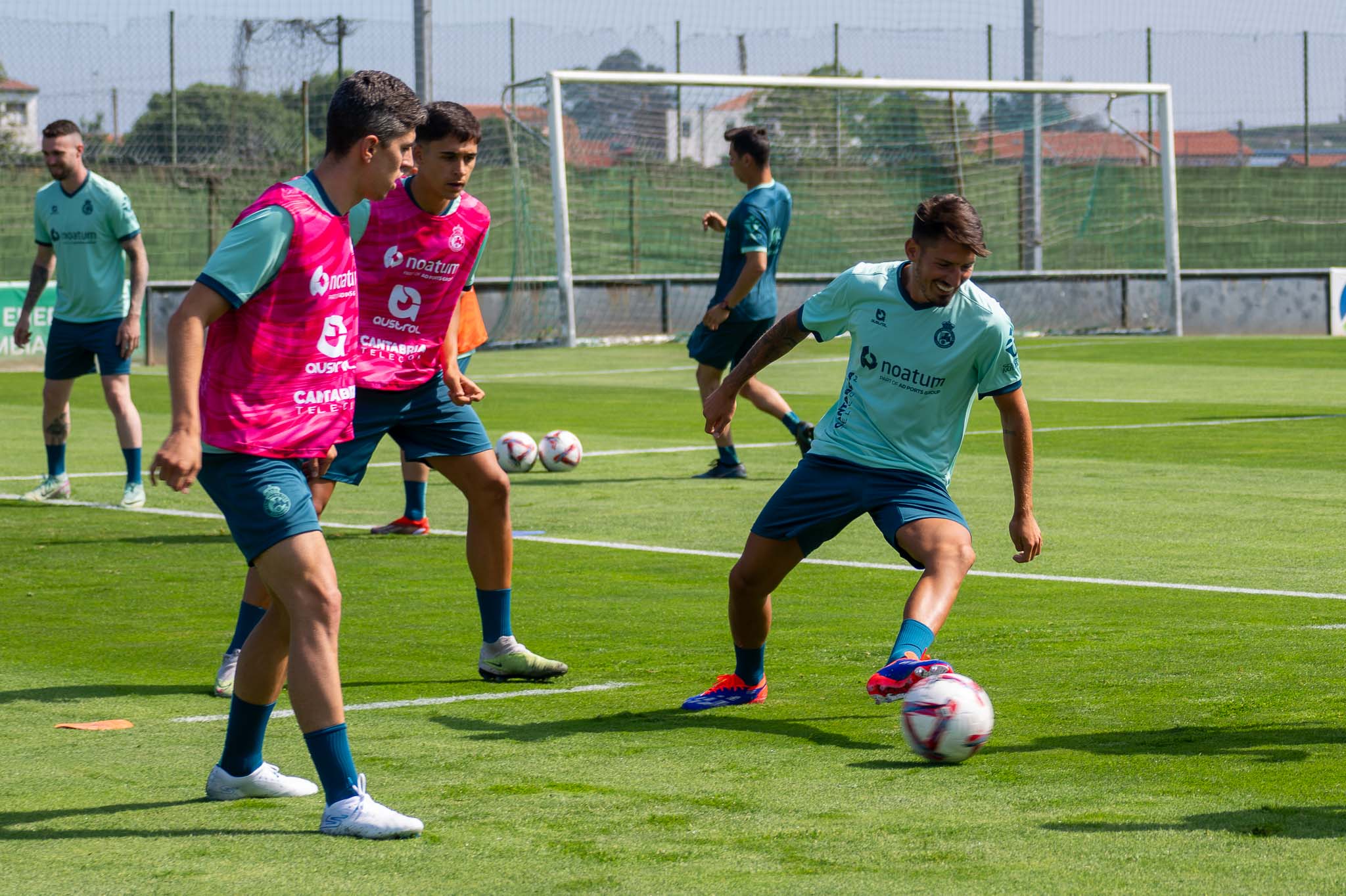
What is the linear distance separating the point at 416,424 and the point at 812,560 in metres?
3.00

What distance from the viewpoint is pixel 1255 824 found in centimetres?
449

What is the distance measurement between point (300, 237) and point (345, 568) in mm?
4462

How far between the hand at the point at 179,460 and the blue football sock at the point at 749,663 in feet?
7.11

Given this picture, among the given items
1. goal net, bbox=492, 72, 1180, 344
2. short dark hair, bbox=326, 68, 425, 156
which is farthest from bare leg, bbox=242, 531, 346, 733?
goal net, bbox=492, 72, 1180, 344

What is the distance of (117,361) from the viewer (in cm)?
1168

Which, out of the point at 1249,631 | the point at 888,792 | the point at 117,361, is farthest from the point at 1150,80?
the point at 888,792

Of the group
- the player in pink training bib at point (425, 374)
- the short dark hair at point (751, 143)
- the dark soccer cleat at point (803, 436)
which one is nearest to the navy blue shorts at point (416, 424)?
the player in pink training bib at point (425, 374)

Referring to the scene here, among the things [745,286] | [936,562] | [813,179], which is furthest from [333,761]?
[813,179]

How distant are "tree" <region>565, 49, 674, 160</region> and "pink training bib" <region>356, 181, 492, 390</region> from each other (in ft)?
77.8

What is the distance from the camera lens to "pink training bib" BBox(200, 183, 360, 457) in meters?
4.73

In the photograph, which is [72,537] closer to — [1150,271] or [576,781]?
[576,781]

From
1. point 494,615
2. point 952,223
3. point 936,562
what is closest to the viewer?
point 952,223

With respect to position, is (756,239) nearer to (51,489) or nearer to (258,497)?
(51,489)

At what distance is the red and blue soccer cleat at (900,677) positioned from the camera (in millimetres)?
5223
